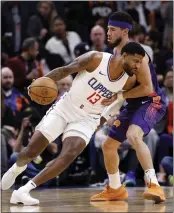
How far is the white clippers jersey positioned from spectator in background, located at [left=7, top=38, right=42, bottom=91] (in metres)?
4.49

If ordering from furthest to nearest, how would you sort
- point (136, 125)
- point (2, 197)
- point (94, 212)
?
point (2, 197), point (136, 125), point (94, 212)

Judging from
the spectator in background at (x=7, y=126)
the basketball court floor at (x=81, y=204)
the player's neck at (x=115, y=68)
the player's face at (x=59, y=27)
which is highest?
the player's face at (x=59, y=27)

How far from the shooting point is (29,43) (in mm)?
11547

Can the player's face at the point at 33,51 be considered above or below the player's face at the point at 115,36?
below

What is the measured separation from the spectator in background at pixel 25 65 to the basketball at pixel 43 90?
4620 mm

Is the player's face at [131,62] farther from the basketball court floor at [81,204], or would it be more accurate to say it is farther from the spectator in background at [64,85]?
the spectator in background at [64,85]

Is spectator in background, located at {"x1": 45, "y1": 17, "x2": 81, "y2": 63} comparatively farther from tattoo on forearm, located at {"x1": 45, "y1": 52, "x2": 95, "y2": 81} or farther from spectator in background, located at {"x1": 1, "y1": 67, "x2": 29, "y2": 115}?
tattoo on forearm, located at {"x1": 45, "y1": 52, "x2": 95, "y2": 81}

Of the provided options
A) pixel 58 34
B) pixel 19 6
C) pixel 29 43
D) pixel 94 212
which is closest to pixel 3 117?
pixel 29 43

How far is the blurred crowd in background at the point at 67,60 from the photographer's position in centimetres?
993

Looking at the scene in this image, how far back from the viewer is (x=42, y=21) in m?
12.9

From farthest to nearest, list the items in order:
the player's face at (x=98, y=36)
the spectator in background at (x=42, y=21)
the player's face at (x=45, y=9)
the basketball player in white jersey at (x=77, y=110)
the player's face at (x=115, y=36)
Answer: the player's face at (x=45, y=9)
the spectator in background at (x=42, y=21)
the player's face at (x=98, y=36)
the player's face at (x=115, y=36)
the basketball player in white jersey at (x=77, y=110)

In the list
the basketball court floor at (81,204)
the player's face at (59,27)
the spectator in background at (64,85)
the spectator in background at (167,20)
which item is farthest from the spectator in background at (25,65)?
the basketball court floor at (81,204)

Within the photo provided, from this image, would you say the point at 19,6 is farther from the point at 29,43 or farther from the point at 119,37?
the point at 119,37

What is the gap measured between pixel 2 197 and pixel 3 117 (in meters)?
2.76
